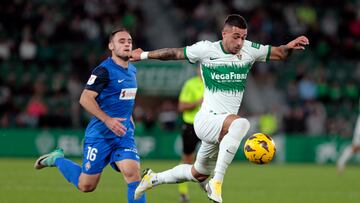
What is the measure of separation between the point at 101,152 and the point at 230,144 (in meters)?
1.55

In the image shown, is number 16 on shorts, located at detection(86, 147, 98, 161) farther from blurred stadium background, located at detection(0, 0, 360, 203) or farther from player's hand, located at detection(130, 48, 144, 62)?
blurred stadium background, located at detection(0, 0, 360, 203)

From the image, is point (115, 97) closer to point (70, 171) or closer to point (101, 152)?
point (101, 152)

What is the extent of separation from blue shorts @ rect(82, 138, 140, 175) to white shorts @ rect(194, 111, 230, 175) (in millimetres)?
895

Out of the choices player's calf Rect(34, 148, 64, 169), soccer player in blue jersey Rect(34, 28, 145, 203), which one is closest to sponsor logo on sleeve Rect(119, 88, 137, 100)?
soccer player in blue jersey Rect(34, 28, 145, 203)

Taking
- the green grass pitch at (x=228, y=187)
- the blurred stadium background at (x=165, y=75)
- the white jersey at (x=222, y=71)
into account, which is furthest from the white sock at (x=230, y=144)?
the blurred stadium background at (x=165, y=75)

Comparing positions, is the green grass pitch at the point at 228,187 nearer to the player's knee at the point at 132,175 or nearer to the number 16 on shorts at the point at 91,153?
the number 16 on shorts at the point at 91,153

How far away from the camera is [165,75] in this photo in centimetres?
2548

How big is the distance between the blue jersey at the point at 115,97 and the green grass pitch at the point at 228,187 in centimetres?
246

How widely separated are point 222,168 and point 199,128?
2.36ft

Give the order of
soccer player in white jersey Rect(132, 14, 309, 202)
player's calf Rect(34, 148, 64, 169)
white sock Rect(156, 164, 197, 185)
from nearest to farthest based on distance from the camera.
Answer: soccer player in white jersey Rect(132, 14, 309, 202)
white sock Rect(156, 164, 197, 185)
player's calf Rect(34, 148, 64, 169)

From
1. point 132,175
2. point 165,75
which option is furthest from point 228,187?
point 165,75

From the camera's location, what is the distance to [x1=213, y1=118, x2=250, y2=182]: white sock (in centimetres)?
974

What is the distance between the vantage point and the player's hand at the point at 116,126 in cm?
934

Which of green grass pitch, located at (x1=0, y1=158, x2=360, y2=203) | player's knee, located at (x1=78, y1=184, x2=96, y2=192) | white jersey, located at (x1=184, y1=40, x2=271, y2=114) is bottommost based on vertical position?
green grass pitch, located at (x1=0, y1=158, x2=360, y2=203)
